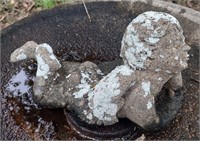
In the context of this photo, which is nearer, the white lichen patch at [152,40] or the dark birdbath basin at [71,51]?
the white lichen patch at [152,40]

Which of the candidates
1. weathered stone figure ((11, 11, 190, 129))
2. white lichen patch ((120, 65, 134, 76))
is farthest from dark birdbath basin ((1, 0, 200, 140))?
white lichen patch ((120, 65, 134, 76))

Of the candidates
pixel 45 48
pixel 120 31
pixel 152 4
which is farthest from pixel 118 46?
pixel 45 48

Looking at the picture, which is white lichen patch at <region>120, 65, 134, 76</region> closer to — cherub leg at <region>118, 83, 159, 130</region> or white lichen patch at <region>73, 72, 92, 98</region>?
cherub leg at <region>118, 83, 159, 130</region>

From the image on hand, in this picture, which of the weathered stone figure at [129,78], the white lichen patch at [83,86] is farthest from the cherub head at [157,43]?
the white lichen patch at [83,86]

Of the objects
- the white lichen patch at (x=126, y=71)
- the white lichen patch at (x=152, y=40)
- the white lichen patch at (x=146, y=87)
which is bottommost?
the white lichen patch at (x=146, y=87)

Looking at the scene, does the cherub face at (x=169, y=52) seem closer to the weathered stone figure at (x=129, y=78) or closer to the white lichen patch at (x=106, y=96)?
the weathered stone figure at (x=129, y=78)

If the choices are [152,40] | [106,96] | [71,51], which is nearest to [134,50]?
[152,40]

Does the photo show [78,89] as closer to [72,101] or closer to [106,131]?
[72,101]

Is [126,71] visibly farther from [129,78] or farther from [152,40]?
[152,40]

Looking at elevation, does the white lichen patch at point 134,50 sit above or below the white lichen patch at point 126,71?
above
